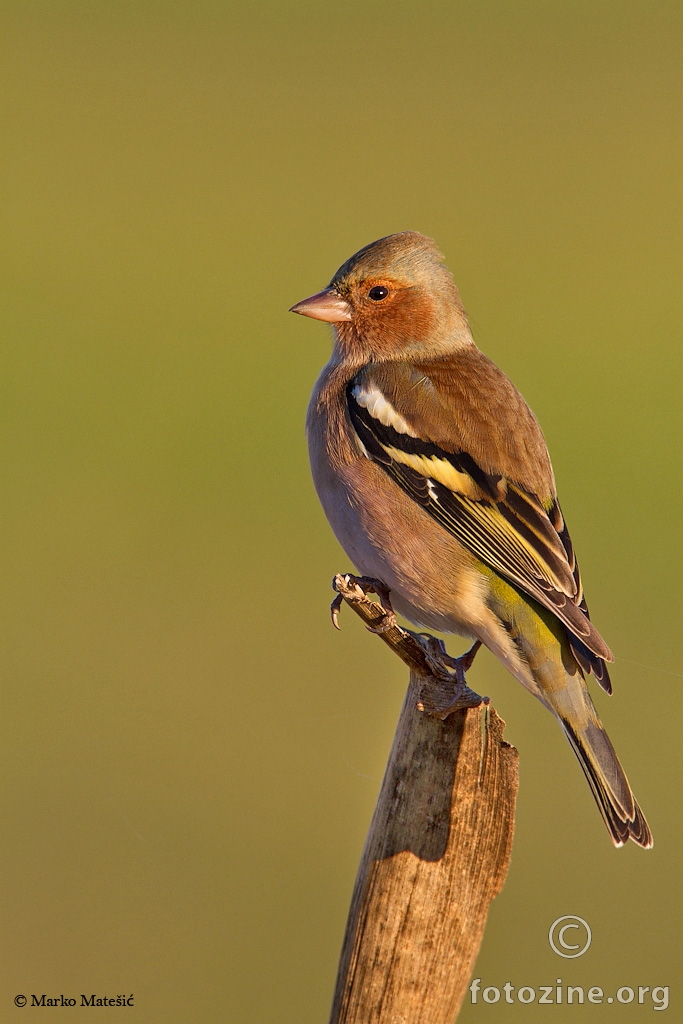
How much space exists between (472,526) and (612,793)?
104 cm

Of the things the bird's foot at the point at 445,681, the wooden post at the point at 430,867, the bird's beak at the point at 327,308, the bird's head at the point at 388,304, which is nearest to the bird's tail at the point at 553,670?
the bird's foot at the point at 445,681

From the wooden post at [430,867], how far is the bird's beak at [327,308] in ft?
6.36

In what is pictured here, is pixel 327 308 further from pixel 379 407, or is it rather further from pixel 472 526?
pixel 472 526

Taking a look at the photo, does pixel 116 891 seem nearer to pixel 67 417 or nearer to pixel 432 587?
pixel 432 587

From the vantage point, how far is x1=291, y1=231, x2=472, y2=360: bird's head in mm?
5023

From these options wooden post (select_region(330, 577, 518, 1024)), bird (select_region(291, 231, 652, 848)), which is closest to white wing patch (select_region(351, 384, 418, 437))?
bird (select_region(291, 231, 652, 848))

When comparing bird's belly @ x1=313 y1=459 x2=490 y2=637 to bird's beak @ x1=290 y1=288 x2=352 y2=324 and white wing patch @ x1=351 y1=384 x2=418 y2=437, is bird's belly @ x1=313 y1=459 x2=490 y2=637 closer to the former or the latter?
white wing patch @ x1=351 y1=384 x2=418 y2=437

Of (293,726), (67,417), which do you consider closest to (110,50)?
(67,417)

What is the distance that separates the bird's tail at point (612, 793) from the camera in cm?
396

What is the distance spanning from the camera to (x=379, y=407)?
446 cm

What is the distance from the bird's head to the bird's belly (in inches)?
32.9

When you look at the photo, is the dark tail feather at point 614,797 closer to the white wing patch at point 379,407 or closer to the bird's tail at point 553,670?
the bird's tail at point 553,670

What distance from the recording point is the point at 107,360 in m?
13.2

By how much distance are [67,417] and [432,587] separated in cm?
841
